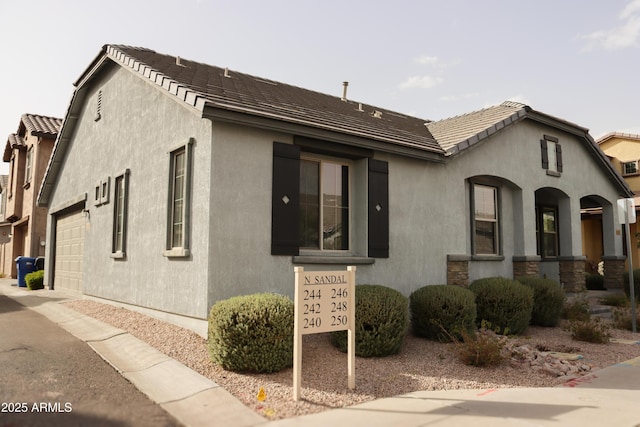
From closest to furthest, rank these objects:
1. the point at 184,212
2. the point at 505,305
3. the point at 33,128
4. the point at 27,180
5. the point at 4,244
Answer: the point at 184,212 < the point at 505,305 < the point at 33,128 < the point at 27,180 < the point at 4,244

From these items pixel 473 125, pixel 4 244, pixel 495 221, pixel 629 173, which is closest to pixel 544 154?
pixel 473 125

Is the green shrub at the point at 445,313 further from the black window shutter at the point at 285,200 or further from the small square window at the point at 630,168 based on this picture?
the small square window at the point at 630,168

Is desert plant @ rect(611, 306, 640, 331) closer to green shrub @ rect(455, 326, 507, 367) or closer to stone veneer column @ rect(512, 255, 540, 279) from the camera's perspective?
stone veneer column @ rect(512, 255, 540, 279)

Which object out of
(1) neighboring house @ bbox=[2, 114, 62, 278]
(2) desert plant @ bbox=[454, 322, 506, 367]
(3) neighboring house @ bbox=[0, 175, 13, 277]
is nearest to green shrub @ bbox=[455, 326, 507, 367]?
(2) desert plant @ bbox=[454, 322, 506, 367]

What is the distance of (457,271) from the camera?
34.2ft

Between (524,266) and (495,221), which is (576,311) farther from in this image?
(495,221)

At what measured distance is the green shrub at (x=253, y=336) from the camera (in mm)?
5871

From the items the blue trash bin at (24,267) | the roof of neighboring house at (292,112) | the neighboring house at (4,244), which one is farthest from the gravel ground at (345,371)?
the neighboring house at (4,244)

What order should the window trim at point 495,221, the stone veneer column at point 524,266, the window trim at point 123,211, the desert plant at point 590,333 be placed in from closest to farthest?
the desert plant at point 590,333, the window trim at point 123,211, the window trim at point 495,221, the stone veneer column at point 524,266

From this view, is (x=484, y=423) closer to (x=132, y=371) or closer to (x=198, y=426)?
(x=198, y=426)

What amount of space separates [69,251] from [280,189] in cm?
993

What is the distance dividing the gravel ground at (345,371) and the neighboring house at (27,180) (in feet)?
43.8

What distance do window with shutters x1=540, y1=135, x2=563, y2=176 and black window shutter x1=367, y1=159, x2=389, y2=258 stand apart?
20.0ft

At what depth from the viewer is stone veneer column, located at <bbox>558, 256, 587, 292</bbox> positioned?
13.4 meters
